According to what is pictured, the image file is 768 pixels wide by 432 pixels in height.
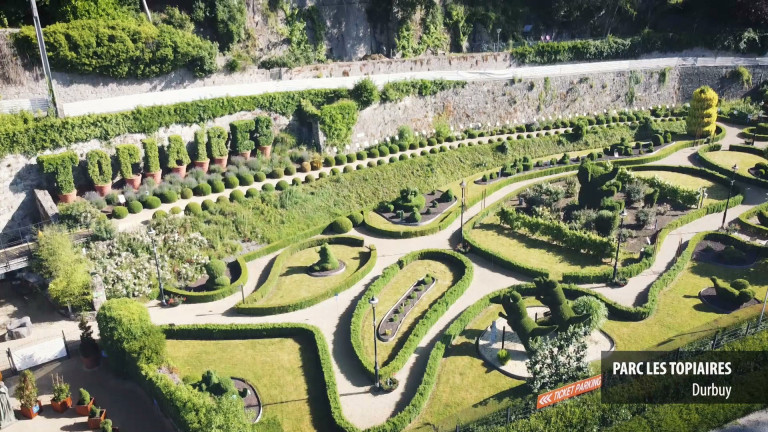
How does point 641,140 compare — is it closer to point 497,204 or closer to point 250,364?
point 497,204

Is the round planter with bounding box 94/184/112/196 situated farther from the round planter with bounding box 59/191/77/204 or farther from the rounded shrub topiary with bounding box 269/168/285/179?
the rounded shrub topiary with bounding box 269/168/285/179

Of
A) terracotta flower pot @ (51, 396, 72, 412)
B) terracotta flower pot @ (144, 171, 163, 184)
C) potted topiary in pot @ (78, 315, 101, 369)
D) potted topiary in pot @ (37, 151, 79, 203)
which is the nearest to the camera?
terracotta flower pot @ (51, 396, 72, 412)

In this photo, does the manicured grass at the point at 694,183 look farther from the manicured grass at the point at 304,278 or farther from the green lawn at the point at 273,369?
the green lawn at the point at 273,369

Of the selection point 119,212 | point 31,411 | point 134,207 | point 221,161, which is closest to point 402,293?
point 134,207

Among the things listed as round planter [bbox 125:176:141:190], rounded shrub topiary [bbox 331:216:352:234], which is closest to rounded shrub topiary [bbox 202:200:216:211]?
round planter [bbox 125:176:141:190]

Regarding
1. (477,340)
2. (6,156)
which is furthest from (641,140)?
(6,156)

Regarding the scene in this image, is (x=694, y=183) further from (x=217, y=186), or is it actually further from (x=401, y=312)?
(x=217, y=186)

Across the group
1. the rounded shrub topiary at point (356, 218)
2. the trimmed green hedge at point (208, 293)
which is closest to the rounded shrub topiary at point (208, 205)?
the trimmed green hedge at point (208, 293)
